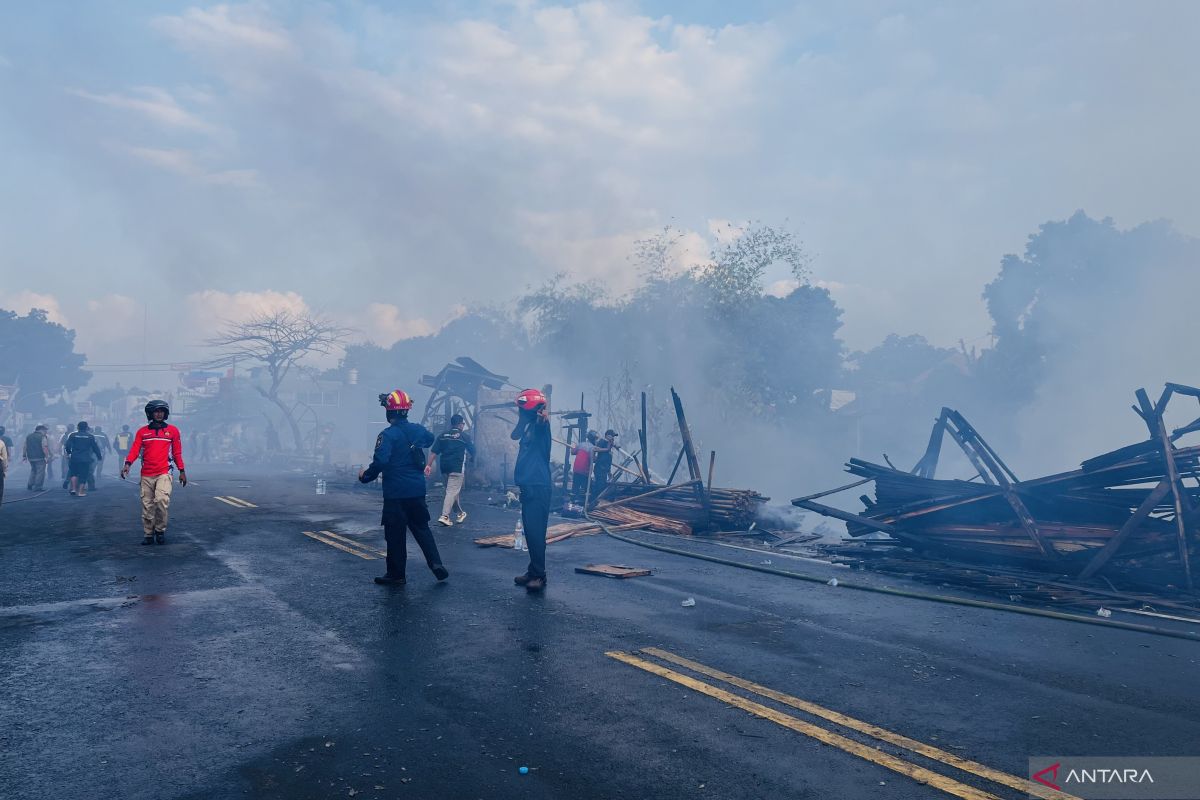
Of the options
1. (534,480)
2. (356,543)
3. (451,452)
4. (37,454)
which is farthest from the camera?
(37,454)

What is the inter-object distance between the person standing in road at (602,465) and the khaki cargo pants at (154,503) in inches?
361

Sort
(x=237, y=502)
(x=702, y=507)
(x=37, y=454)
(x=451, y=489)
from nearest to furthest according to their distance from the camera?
(x=451, y=489) < (x=702, y=507) < (x=237, y=502) < (x=37, y=454)

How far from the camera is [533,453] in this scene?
8.45m

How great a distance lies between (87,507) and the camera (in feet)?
54.0

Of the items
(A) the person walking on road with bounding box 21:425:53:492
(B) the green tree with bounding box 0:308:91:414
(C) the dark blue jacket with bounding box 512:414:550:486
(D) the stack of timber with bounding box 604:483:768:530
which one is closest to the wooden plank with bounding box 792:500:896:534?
(D) the stack of timber with bounding box 604:483:768:530

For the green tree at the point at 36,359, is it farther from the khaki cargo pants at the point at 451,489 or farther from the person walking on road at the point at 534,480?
the person walking on road at the point at 534,480

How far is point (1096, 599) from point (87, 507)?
19.3 m

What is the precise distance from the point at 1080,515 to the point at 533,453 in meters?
7.61

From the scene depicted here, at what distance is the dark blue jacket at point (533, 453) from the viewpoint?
8359 mm

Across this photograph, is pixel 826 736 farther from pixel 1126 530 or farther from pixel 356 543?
pixel 356 543

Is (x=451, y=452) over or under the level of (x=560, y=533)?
over

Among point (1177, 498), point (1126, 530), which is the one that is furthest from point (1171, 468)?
point (1126, 530)

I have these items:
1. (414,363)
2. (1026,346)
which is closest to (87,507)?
(1026,346)

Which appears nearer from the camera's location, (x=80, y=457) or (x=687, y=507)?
(x=687, y=507)
